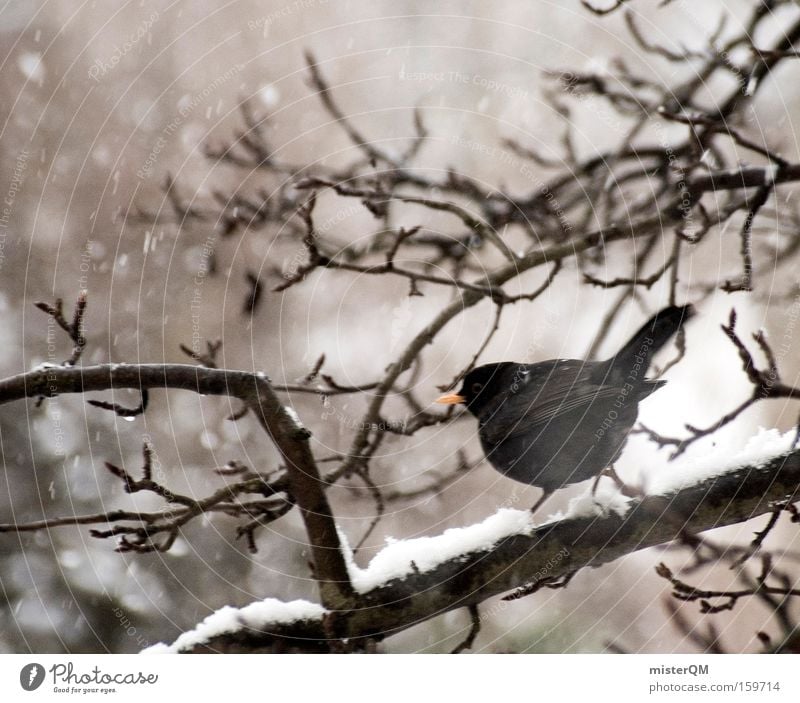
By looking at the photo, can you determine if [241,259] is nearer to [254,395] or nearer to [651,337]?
[254,395]

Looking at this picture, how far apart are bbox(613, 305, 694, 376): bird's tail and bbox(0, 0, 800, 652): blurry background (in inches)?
0.7

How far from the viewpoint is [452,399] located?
57 centimetres

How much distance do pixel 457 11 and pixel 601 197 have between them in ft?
0.83

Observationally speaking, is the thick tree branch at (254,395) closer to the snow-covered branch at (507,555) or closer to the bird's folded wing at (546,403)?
the snow-covered branch at (507,555)

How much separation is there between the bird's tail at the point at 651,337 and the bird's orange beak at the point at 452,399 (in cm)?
16

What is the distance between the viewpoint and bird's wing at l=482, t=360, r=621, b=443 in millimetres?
541

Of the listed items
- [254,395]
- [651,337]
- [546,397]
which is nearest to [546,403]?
[546,397]

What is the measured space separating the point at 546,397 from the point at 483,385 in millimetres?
65

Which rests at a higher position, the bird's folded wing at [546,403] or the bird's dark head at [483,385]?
the bird's dark head at [483,385]
